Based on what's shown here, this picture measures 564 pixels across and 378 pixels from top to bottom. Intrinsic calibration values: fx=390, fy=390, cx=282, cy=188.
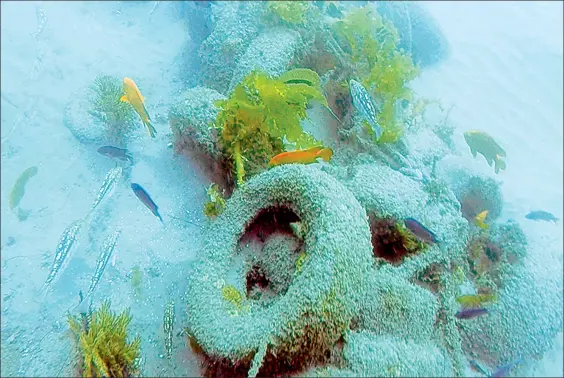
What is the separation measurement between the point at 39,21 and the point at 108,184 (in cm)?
471

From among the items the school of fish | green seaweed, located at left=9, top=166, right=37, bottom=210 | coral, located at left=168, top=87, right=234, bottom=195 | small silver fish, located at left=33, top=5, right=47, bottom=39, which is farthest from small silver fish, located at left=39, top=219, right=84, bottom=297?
small silver fish, located at left=33, top=5, right=47, bottom=39

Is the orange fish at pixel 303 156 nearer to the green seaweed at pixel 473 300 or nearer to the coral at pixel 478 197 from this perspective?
the green seaweed at pixel 473 300

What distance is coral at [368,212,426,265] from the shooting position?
3559 mm

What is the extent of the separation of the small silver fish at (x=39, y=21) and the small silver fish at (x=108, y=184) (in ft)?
14.0

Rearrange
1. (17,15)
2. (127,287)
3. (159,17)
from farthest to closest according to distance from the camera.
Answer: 1. (159,17)
2. (17,15)
3. (127,287)

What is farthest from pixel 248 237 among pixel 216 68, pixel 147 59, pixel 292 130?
pixel 147 59

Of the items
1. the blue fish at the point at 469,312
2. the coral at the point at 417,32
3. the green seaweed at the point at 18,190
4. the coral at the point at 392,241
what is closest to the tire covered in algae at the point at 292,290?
the coral at the point at 392,241

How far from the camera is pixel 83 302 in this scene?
357 centimetres

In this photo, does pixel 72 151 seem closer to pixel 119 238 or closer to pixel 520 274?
pixel 119 238

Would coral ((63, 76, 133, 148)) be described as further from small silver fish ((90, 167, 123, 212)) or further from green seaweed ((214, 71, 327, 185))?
green seaweed ((214, 71, 327, 185))

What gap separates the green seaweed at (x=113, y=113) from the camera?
4977 mm

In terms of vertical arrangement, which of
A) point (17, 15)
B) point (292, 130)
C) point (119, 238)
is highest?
point (292, 130)

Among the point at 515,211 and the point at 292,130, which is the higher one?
the point at 292,130

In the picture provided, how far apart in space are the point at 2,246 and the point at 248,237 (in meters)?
2.72
